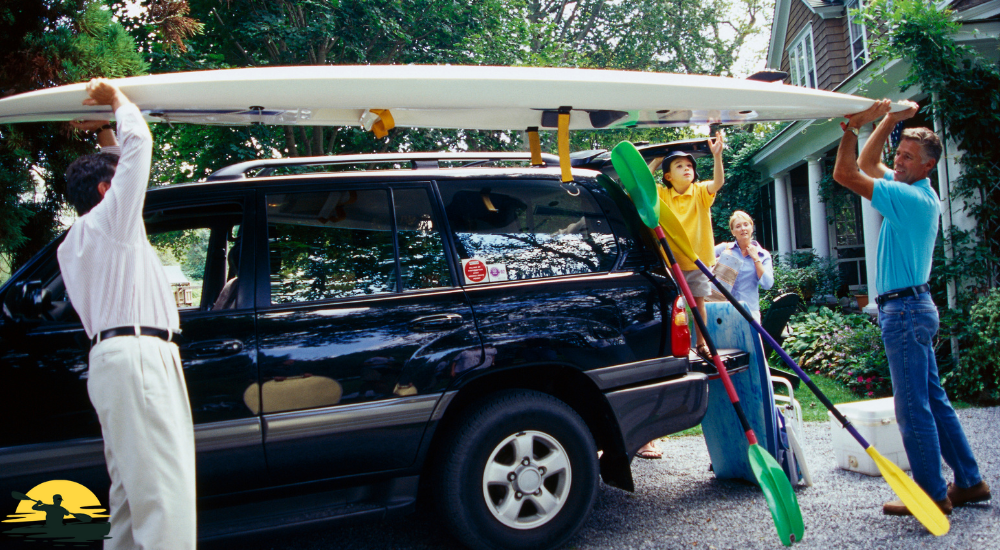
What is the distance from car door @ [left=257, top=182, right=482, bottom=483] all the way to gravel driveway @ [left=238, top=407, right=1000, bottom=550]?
1.95 ft

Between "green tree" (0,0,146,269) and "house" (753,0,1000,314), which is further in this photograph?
"house" (753,0,1000,314)

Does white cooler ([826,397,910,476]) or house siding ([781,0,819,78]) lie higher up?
house siding ([781,0,819,78])

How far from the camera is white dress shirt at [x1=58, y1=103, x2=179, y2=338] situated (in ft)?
7.63

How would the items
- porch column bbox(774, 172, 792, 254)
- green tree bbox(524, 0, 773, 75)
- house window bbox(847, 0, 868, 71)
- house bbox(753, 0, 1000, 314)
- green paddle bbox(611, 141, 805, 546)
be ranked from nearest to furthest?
green paddle bbox(611, 141, 805, 546) < house bbox(753, 0, 1000, 314) < house window bbox(847, 0, 868, 71) < porch column bbox(774, 172, 792, 254) < green tree bbox(524, 0, 773, 75)

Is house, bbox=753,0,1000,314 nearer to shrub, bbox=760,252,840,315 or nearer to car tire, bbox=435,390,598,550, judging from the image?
shrub, bbox=760,252,840,315

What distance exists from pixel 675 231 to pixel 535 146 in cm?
91

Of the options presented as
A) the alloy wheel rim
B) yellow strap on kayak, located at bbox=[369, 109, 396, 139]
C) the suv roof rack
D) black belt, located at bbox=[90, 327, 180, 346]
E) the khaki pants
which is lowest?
the alloy wheel rim

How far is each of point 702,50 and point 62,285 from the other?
27.1 meters

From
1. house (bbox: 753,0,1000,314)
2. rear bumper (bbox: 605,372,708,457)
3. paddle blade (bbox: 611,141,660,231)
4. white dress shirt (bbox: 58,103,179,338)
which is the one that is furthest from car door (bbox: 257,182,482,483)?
house (bbox: 753,0,1000,314)

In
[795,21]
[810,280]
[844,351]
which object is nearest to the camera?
[844,351]

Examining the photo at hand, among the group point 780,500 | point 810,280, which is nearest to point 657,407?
point 780,500

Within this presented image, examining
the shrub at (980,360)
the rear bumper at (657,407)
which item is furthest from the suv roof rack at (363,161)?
the shrub at (980,360)

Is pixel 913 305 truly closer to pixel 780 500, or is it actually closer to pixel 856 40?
pixel 780 500

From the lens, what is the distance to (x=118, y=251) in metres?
2.37
